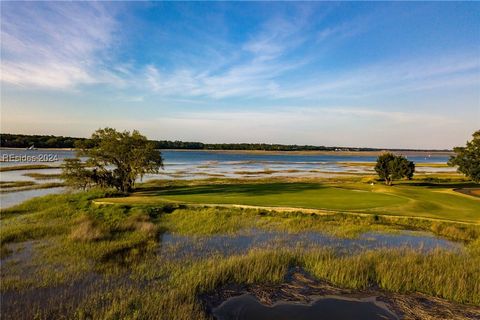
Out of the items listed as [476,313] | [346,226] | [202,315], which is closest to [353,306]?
[476,313]

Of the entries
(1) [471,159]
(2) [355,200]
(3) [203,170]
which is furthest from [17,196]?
(1) [471,159]

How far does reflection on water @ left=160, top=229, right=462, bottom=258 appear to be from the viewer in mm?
15284

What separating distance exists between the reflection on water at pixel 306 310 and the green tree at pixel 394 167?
35.7 meters

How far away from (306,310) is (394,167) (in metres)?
37.8

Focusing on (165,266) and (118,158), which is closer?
(165,266)

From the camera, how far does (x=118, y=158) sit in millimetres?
34625

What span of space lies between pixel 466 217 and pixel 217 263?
19704 mm

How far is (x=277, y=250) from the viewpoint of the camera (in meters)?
14.7

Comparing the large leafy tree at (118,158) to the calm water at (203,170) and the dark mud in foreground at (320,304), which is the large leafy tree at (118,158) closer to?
the calm water at (203,170)

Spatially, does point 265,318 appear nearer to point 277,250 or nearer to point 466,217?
point 277,250

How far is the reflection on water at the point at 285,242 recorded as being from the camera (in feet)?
50.1

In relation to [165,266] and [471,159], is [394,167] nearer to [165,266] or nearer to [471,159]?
[471,159]

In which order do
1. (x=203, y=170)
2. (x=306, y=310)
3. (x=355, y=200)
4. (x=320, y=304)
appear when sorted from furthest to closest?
(x=203, y=170), (x=355, y=200), (x=320, y=304), (x=306, y=310)

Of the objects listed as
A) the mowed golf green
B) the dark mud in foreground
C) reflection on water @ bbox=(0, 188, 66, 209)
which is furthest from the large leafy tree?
the dark mud in foreground
